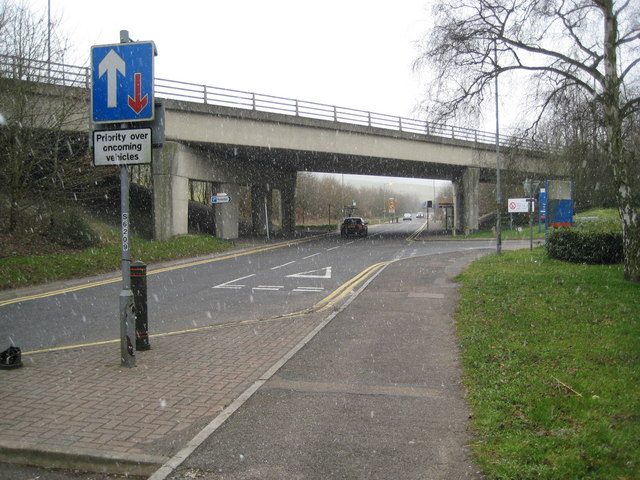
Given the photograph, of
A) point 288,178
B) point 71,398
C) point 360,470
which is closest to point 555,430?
point 360,470

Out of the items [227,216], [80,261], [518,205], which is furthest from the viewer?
→ [227,216]

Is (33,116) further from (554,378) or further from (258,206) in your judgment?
(258,206)

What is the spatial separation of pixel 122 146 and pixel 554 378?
230 inches

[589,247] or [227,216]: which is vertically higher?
[227,216]

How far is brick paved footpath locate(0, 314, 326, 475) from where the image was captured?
4184 mm

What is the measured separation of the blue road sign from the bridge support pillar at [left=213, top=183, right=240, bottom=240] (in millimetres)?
23636

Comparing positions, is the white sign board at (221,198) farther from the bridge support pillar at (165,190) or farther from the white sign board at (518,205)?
the white sign board at (518,205)

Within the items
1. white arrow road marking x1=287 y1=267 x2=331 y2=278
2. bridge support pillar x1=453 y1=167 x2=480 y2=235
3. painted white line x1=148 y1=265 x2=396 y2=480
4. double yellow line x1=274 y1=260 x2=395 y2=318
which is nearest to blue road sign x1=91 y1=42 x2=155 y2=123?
painted white line x1=148 y1=265 x2=396 y2=480

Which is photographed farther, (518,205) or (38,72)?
(518,205)

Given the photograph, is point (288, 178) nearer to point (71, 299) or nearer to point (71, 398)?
point (71, 299)

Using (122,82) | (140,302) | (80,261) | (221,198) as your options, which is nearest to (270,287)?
(140,302)

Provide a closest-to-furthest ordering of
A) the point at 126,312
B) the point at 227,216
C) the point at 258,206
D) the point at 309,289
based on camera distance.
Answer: the point at 126,312, the point at 309,289, the point at 227,216, the point at 258,206

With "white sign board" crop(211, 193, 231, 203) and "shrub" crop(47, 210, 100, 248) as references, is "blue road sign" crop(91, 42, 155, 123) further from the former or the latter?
"white sign board" crop(211, 193, 231, 203)

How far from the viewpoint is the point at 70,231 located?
1928 cm
